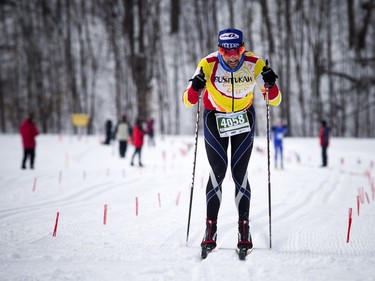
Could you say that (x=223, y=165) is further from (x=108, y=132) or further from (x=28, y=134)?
(x=108, y=132)

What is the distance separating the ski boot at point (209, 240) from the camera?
3.07 metres

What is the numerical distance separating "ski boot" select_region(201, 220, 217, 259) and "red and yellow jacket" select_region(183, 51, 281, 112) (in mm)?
1194

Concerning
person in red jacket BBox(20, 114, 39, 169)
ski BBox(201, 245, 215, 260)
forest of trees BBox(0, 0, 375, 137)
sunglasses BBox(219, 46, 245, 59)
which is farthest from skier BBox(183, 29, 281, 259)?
forest of trees BBox(0, 0, 375, 137)

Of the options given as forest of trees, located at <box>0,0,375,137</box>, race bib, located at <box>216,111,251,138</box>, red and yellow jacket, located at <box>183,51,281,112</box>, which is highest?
forest of trees, located at <box>0,0,375,137</box>

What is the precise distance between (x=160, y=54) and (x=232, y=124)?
91.9ft

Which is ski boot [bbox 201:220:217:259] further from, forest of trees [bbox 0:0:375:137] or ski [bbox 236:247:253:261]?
forest of trees [bbox 0:0:375:137]

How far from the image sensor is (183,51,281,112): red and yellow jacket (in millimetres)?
3293

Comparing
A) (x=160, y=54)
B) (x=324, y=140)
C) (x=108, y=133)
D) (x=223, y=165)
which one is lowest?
(x=324, y=140)

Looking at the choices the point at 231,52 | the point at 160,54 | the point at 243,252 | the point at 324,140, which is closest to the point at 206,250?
the point at 243,252

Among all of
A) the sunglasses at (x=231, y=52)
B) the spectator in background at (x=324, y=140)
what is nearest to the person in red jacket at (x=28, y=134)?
the sunglasses at (x=231, y=52)

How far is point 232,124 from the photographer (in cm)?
333

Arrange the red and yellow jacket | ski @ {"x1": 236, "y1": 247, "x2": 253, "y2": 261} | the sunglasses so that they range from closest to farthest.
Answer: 1. ski @ {"x1": 236, "y1": 247, "x2": 253, "y2": 261}
2. the sunglasses
3. the red and yellow jacket

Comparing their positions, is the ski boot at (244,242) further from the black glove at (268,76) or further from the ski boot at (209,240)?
the black glove at (268,76)

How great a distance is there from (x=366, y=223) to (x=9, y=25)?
4119 centimetres
